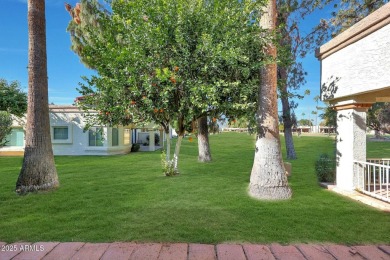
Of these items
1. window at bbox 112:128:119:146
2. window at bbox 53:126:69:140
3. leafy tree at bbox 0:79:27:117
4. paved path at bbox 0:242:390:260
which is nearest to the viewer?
paved path at bbox 0:242:390:260

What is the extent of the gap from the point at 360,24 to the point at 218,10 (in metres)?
3.98

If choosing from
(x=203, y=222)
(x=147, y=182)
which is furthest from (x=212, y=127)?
(x=203, y=222)

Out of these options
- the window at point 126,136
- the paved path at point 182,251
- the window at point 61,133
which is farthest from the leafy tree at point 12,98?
the paved path at point 182,251

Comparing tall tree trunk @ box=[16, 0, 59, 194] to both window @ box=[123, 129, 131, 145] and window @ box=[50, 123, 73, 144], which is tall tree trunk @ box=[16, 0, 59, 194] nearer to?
window @ box=[50, 123, 73, 144]

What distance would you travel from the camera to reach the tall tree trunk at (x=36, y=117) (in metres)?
8.15

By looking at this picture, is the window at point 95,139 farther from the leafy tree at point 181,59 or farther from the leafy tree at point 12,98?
the leafy tree at point 181,59

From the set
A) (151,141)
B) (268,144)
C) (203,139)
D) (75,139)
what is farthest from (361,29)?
(151,141)

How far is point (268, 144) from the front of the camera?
24.7ft

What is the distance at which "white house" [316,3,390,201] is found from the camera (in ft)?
20.0

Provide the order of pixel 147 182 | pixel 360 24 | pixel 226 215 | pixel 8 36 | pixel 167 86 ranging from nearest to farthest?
pixel 226 215 → pixel 360 24 → pixel 167 86 → pixel 147 182 → pixel 8 36

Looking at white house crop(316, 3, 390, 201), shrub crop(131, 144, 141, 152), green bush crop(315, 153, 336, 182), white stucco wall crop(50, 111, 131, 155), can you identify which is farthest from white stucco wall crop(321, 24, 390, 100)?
shrub crop(131, 144, 141, 152)

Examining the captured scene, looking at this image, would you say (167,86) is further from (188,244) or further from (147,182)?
(188,244)

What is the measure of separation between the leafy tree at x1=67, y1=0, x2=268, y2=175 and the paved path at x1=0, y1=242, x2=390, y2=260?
14.1ft

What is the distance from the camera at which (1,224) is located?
18.1 ft
